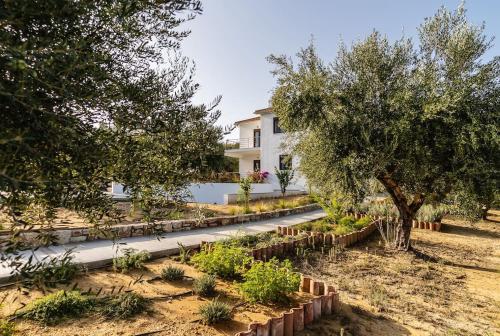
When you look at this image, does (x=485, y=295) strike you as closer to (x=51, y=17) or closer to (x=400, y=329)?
(x=400, y=329)

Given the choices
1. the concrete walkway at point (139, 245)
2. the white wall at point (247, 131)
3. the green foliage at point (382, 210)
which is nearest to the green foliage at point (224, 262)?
the concrete walkway at point (139, 245)

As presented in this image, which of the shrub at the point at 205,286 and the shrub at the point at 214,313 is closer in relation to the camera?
the shrub at the point at 214,313

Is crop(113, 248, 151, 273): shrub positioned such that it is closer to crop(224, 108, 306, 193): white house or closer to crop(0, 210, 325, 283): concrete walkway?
crop(0, 210, 325, 283): concrete walkway

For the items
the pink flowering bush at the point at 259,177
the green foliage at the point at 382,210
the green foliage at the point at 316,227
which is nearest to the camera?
the green foliage at the point at 316,227

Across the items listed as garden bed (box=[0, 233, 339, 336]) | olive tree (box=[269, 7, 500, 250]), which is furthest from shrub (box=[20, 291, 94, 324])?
olive tree (box=[269, 7, 500, 250])

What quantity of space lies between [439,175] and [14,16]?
8908 mm

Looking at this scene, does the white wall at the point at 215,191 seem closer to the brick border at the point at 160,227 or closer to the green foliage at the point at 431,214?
the brick border at the point at 160,227

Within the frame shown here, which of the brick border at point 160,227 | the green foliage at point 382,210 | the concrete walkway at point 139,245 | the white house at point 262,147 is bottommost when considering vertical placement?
the concrete walkway at point 139,245

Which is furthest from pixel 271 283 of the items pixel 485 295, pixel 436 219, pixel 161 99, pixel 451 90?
pixel 436 219

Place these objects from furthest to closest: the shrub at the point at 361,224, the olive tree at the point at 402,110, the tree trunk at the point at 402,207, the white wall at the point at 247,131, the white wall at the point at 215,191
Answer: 1. the white wall at the point at 247,131
2. the white wall at the point at 215,191
3. the shrub at the point at 361,224
4. the tree trunk at the point at 402,207
5. the olive tree at the point at 402,110

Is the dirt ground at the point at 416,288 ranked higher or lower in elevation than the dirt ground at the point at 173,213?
lower

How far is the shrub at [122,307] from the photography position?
15.0ft

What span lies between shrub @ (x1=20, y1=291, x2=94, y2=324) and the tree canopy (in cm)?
247

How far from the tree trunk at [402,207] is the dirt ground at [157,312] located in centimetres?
503
